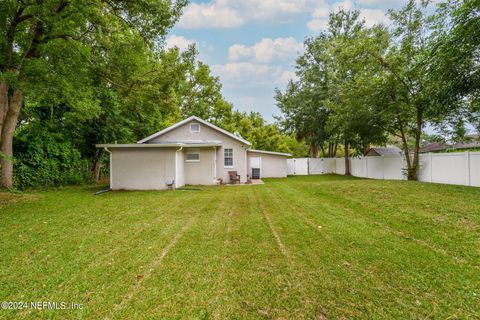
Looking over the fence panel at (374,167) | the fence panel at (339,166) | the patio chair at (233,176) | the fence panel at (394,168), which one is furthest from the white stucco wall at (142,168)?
the fence panel at (339,166)

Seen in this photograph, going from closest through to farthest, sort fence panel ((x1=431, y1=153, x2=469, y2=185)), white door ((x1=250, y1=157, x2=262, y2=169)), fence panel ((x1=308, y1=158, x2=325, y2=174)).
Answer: fence panel ((x1=431, y1=153, x2=469, y2=185)) < white door ((x1=250, y1=157, x2=262, y2=169)) < fence panel ((x1=308, y1=158, x2=325, y2=174))

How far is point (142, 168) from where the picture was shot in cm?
1214

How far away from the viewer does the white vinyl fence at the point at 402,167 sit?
9.55 metres

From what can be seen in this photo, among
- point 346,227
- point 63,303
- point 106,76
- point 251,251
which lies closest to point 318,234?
point 346,227

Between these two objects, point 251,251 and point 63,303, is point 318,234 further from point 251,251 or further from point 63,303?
point 63,303

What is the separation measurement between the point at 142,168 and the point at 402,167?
1456 cm

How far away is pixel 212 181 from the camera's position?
571 inches

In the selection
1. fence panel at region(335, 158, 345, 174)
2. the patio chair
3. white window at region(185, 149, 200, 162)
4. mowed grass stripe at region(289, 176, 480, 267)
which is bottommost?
mowed grass stripe at region(289, 176, 480, 267)

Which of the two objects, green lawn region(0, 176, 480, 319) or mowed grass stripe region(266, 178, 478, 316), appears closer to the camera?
green lawn region(0, 176, 480, 319)

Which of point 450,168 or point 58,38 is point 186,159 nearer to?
point 58,38

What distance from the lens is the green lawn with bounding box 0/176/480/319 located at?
2400mm

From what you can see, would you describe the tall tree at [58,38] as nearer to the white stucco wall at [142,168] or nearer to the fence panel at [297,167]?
the white stucco wall at [142,168]

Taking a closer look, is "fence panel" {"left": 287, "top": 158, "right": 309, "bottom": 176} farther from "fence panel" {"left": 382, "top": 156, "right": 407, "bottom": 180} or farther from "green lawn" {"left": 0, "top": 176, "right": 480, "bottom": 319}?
"green lawn" {"left": 0, "top": 176, "right": 480, "bottom": 319}

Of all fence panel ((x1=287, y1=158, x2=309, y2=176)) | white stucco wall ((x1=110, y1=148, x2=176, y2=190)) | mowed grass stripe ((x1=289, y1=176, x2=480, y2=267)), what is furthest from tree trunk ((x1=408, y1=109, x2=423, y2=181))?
white stucco wall ((x1=110, y1=148, x2=176, y2=190))
